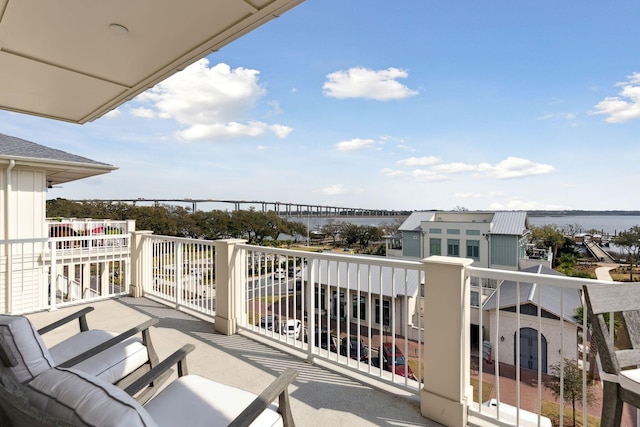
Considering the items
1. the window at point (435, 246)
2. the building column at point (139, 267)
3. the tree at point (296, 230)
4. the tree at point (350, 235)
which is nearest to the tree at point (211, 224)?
the tree at point (296, 230)

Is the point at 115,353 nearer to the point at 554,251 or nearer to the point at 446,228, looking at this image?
the point at 446,228

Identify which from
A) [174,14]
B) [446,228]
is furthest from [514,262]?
[174,14]

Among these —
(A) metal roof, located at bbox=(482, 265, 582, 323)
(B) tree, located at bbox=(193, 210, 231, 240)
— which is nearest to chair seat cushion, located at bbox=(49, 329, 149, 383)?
(A) metal roof, located at bbox=(482, 265, 582, 323)

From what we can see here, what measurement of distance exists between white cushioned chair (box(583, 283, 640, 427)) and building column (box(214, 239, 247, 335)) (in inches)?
134

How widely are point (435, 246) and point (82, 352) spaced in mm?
32066

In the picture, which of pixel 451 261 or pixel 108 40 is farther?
pixel 108 40

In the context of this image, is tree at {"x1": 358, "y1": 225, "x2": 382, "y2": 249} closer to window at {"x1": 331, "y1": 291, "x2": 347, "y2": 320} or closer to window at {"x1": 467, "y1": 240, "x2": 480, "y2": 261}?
window at {"x1": 467, "y1": 240, "x2": 480, "y2": 261}

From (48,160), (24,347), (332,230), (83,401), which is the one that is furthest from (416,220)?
(83,401)

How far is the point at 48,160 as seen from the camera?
27.6 ft

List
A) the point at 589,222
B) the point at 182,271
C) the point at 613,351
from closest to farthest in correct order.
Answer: the point at 613,351
the point at 182,271
the point at 589,222

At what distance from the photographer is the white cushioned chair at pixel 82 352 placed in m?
1.23

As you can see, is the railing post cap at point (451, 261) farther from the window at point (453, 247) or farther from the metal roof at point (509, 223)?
the metal roof at point (509, 223)

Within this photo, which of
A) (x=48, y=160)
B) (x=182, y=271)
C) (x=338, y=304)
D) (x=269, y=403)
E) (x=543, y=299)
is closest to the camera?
(x=269, y=403)

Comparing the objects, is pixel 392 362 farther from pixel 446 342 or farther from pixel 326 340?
pixel 326 340
